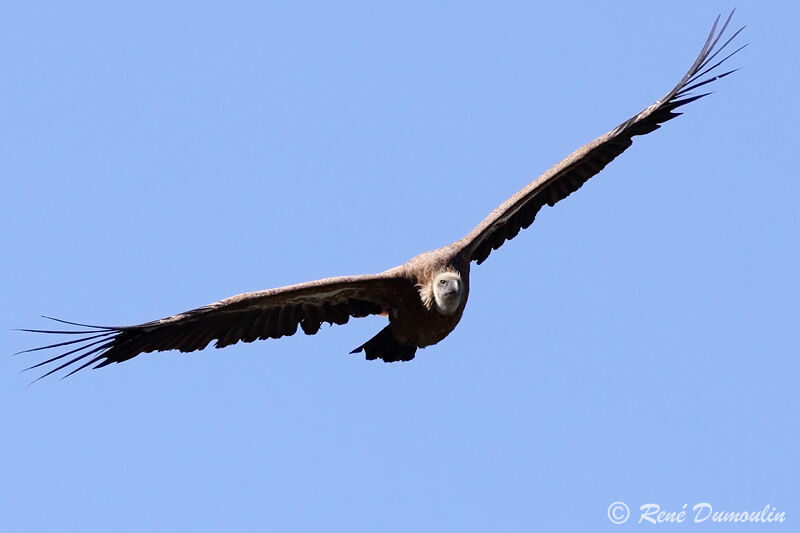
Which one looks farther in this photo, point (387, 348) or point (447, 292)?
point (387, 348)

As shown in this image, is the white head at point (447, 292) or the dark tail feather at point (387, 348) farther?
the dark tail feather at point (387, 348)

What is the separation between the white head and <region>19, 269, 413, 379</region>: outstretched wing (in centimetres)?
40

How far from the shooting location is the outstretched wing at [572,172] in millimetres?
11867

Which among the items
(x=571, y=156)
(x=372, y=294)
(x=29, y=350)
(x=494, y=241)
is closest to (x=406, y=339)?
(x=372, y=294)

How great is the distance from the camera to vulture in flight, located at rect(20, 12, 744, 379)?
1055 centimetres

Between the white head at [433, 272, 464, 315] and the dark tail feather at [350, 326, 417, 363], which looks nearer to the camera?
the white head at [433, 272, 464, 315]

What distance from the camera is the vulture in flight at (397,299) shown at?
34.6 feet

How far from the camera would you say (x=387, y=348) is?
11.5 m

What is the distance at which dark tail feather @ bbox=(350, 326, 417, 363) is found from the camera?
1152 cm

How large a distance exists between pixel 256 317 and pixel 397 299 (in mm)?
1150

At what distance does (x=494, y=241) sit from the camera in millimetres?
→ 12180

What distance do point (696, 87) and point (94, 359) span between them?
5.56 m

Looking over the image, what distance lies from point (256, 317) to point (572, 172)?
3205 mm

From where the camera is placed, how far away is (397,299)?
11.4 m
